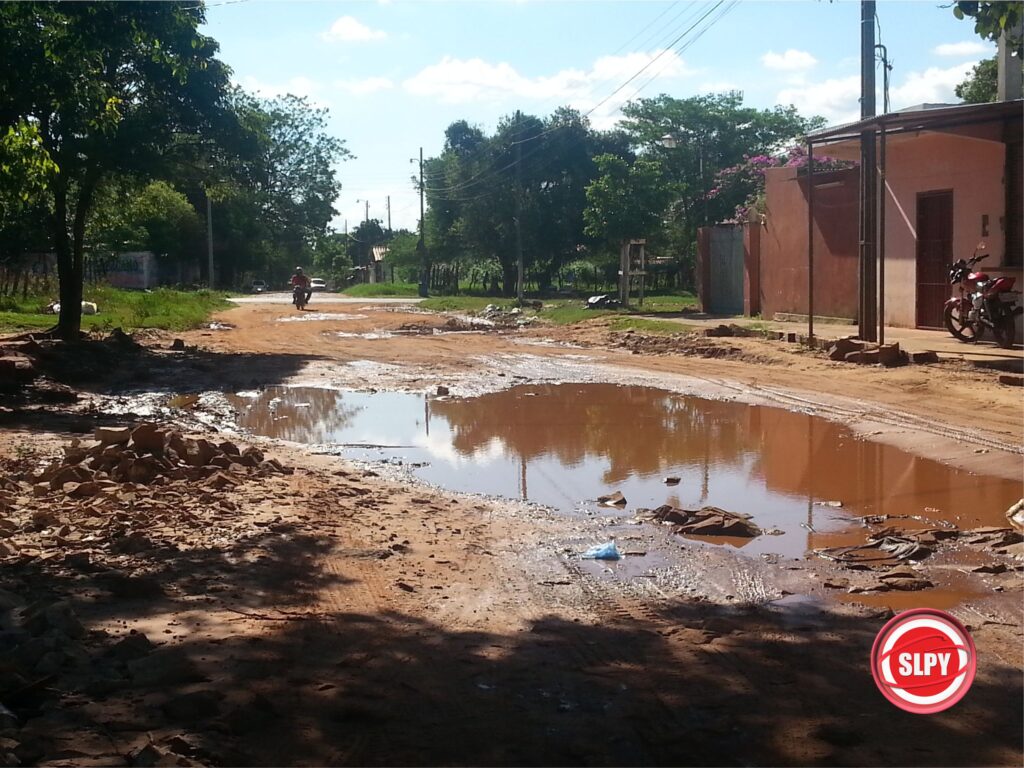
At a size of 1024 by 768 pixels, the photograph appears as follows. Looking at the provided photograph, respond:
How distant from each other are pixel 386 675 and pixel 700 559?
2.86 m

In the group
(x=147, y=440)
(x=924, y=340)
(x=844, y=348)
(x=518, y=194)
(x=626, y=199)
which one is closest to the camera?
(x=147, y=440)

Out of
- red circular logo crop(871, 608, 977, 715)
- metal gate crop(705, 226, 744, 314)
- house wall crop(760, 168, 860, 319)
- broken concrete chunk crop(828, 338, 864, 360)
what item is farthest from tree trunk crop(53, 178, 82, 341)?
red circular logo crop(871, 608, 977, 715)

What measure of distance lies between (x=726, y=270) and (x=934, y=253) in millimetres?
8850

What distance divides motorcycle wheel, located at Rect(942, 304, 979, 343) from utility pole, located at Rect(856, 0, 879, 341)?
1.09 m

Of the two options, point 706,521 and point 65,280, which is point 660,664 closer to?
point 706,521

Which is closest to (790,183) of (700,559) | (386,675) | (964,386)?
(964,386)

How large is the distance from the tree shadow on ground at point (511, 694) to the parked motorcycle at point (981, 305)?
11.5 m

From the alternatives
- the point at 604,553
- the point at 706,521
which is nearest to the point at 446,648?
the point at 604,553

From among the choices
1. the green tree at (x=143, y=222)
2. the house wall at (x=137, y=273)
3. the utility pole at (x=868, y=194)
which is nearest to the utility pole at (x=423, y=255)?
the green tree at (x=143, y=222)

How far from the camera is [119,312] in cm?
2855

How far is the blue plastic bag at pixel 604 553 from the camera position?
6652mm

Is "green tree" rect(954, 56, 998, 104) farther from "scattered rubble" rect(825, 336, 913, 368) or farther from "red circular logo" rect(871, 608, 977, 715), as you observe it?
"red circular logo" rect(871, 608, 977, 715)

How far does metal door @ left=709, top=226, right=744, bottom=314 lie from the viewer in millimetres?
26734

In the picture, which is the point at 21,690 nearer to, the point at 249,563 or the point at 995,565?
the point at 249,563
